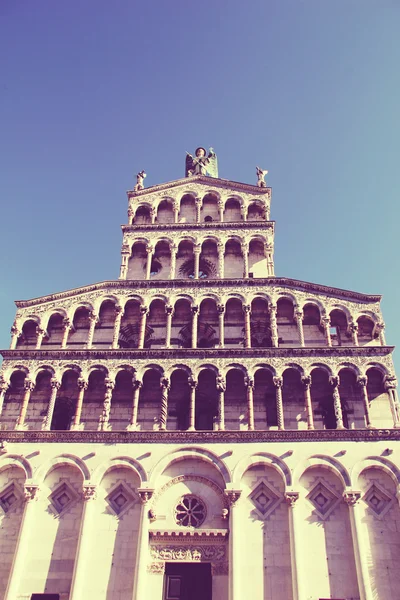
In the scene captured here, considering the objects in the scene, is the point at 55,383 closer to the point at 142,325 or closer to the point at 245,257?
the point at 142,325

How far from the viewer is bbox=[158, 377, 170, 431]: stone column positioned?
24506 mm

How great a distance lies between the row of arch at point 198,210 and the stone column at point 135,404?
1122cm

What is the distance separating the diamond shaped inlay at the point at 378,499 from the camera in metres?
22.4

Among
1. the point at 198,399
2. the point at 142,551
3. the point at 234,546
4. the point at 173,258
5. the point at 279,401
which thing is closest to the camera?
the point at 234,546

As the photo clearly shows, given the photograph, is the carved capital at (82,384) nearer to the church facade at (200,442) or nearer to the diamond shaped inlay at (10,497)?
the church facade at (200,442)

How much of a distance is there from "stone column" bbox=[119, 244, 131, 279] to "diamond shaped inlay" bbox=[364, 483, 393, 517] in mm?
16584

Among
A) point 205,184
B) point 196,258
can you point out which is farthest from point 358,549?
point 205,184

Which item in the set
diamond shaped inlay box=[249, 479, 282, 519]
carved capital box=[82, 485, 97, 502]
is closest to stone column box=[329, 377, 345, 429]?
diamond shaped inlay box=[249, 479, 282, 519]

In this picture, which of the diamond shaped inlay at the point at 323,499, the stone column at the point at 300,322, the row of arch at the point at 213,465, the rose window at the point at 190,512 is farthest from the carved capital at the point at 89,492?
the stone column at the point at 300,322

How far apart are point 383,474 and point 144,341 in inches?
506

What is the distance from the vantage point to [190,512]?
2308cm

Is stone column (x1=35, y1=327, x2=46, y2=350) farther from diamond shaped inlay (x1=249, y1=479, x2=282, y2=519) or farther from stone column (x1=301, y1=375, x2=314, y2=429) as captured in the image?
stone column (x1=301, y1=375, x2=314, y2=429)

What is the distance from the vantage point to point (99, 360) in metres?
26.4

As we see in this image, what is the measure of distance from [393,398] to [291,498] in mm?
6494
